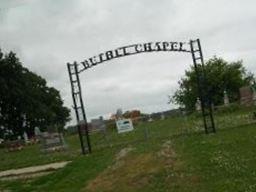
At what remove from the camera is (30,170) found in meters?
31.1

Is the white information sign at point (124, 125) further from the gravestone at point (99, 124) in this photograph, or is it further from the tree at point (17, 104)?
the tree at point (17, 104)

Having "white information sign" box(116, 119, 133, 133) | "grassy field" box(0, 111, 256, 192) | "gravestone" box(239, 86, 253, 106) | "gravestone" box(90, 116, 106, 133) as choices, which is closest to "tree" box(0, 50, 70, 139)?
"gravestone" box(239, 86, 253, 106)

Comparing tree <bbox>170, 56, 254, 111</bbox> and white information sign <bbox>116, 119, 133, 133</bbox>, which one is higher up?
tree <bbox>170, 56, 254, 111</bbox>

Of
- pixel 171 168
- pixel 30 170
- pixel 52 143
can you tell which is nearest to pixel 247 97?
pixel 52 143

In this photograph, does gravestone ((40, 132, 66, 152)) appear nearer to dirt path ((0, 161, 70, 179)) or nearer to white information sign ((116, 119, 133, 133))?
white information sign ((116, 119, 133, 133))

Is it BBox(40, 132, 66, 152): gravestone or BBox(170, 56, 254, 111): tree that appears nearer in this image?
BBox(40, 132, 66, 152): gravestone

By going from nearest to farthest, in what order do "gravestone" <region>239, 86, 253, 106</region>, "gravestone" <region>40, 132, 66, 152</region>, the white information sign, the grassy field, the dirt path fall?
1. the grassy field
2. the dirt path
3. the white information sign
4. "gravestone" <region>40, 132, 66, 152</region>
5. "gravestone" <region>239, 86, 253, 106</region>

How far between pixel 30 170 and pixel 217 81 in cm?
6183

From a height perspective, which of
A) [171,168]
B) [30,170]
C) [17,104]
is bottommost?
[171,168]

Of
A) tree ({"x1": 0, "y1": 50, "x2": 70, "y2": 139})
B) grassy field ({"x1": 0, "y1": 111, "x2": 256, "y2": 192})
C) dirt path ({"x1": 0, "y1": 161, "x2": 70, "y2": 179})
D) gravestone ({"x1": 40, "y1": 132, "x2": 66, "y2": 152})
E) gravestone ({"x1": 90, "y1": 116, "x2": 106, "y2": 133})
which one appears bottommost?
grassy field ({"x1": 0, "y1": 111, "x2": 256, "y2": 192})

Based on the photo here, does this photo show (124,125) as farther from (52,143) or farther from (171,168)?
(171,168)

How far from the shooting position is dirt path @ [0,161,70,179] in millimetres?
29755

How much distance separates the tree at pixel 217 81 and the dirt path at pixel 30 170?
55.1 m

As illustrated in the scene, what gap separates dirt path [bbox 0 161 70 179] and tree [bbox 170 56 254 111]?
181 feet
